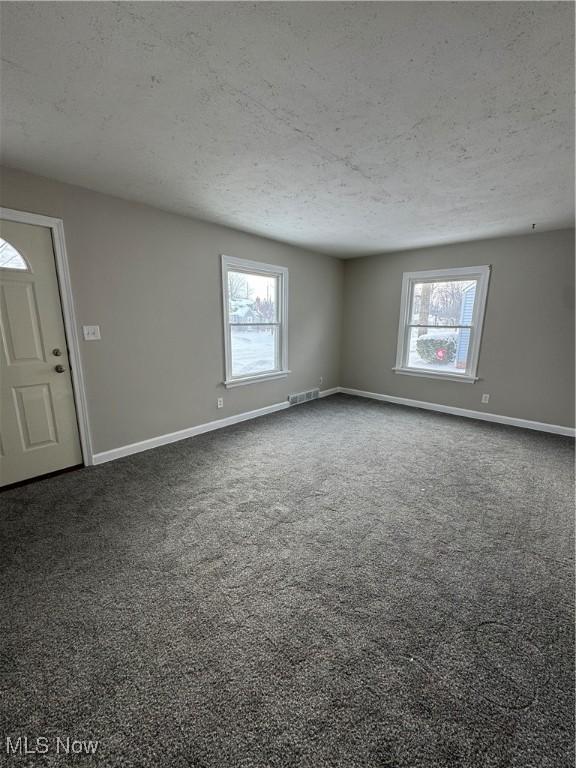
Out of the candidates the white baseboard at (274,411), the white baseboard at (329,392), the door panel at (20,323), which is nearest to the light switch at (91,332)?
the door panel at (20,323)

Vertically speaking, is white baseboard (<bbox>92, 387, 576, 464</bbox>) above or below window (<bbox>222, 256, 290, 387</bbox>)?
below

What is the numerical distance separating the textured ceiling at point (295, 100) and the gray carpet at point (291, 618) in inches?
97.1

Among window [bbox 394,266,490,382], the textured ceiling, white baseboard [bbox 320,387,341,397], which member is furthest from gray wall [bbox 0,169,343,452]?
→ window [bbox 394,266,490,382]

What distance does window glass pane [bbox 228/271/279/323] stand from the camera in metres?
3.97

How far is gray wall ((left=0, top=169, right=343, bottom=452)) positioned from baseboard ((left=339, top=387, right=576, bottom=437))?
2.28m

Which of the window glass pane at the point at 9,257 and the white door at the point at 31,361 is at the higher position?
the window glass pane at the point at 9,257

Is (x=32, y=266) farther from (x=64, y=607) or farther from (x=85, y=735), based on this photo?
(x=85, y=735)

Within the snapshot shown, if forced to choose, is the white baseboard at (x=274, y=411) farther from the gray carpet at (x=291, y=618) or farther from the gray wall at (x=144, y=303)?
the gray carpet at (x=291, y=618)

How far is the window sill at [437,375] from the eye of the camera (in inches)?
174

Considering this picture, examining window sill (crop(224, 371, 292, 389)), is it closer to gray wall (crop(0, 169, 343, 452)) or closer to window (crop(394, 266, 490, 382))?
gray wall (crop(0, 169, 343, 452))

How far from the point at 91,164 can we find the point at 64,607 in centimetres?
279

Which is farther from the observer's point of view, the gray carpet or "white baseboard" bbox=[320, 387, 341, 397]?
"white baseboard" bbox=[320, 387, 341, 397]

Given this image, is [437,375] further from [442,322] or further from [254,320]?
[254,320]

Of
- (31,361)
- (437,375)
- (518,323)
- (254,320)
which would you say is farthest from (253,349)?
(518,323)
